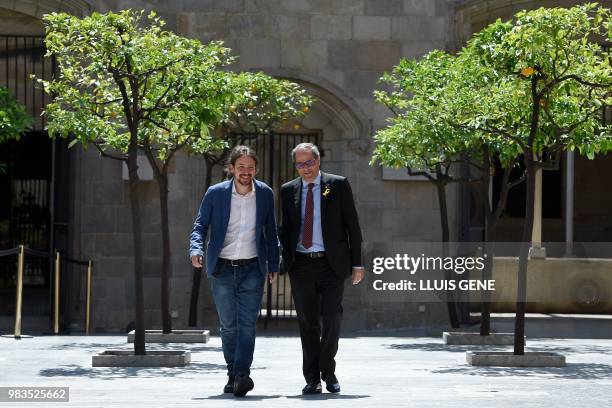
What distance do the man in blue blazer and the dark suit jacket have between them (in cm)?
13

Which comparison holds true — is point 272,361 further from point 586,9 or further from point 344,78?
point 344,78

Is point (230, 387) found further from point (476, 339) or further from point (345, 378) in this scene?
point (476, 339)

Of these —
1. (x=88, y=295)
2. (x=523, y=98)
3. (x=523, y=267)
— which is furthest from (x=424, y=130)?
(x=88, y=295)

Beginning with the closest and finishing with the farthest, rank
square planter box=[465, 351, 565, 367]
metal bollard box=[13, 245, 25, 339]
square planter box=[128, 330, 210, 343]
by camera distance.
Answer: square planter box=[465, 351, 565, 367] < square planter box=[128, 330, 210, 343] < metal bollard box=[13, 245, 25, 339]

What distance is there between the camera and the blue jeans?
10.6 m

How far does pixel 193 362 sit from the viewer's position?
14211 millimetres

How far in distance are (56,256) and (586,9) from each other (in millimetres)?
8507

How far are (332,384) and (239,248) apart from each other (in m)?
1.23

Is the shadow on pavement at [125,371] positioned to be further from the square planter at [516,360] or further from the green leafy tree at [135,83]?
the square planter at [516,360]

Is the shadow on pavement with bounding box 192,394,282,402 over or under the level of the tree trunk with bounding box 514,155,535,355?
under

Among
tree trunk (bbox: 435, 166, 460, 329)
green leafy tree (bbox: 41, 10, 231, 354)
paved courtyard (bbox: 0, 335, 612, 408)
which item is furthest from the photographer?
tree trunk (bbox: 435, 166, 460, 329)

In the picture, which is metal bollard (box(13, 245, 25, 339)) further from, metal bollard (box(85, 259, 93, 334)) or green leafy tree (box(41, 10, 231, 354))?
green leafy tree (box(41, 10, 231, 354))

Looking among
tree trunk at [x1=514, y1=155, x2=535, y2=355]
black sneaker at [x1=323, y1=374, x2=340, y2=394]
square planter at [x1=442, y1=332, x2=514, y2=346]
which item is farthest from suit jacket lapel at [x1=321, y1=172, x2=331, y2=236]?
square planter at [x1=442, y1=332, x2=514, y2=346]

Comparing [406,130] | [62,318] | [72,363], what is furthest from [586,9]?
[62,318]
